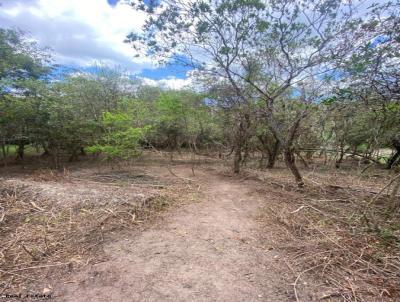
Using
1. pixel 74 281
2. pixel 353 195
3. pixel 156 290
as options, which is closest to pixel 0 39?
pixel 74 281

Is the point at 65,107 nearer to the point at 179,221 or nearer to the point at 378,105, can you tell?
the point at 179,221

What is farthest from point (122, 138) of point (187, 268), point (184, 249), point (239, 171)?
point (187, 268)

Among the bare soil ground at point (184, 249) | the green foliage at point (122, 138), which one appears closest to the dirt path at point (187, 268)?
the bare soil ground at point (184, 249)

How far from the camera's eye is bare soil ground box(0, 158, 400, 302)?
7.68ft

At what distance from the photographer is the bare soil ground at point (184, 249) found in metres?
2.34

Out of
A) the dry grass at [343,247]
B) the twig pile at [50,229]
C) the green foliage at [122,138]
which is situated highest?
the green foliage at [122,138]

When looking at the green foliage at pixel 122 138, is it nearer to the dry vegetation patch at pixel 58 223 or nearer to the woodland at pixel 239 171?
the woodland at pixel 239 171

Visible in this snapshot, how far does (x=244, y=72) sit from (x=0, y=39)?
8878mm

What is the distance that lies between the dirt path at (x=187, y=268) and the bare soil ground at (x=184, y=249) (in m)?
0.01

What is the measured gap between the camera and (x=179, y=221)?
402cm

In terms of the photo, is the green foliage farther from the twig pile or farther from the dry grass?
the dry grass

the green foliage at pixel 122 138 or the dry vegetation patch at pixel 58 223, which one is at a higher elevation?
the green foliage at pixel 122 138

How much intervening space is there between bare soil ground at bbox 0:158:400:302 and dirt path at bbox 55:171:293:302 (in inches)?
0.4

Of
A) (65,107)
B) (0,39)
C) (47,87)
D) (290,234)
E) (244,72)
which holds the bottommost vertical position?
(290,234)
